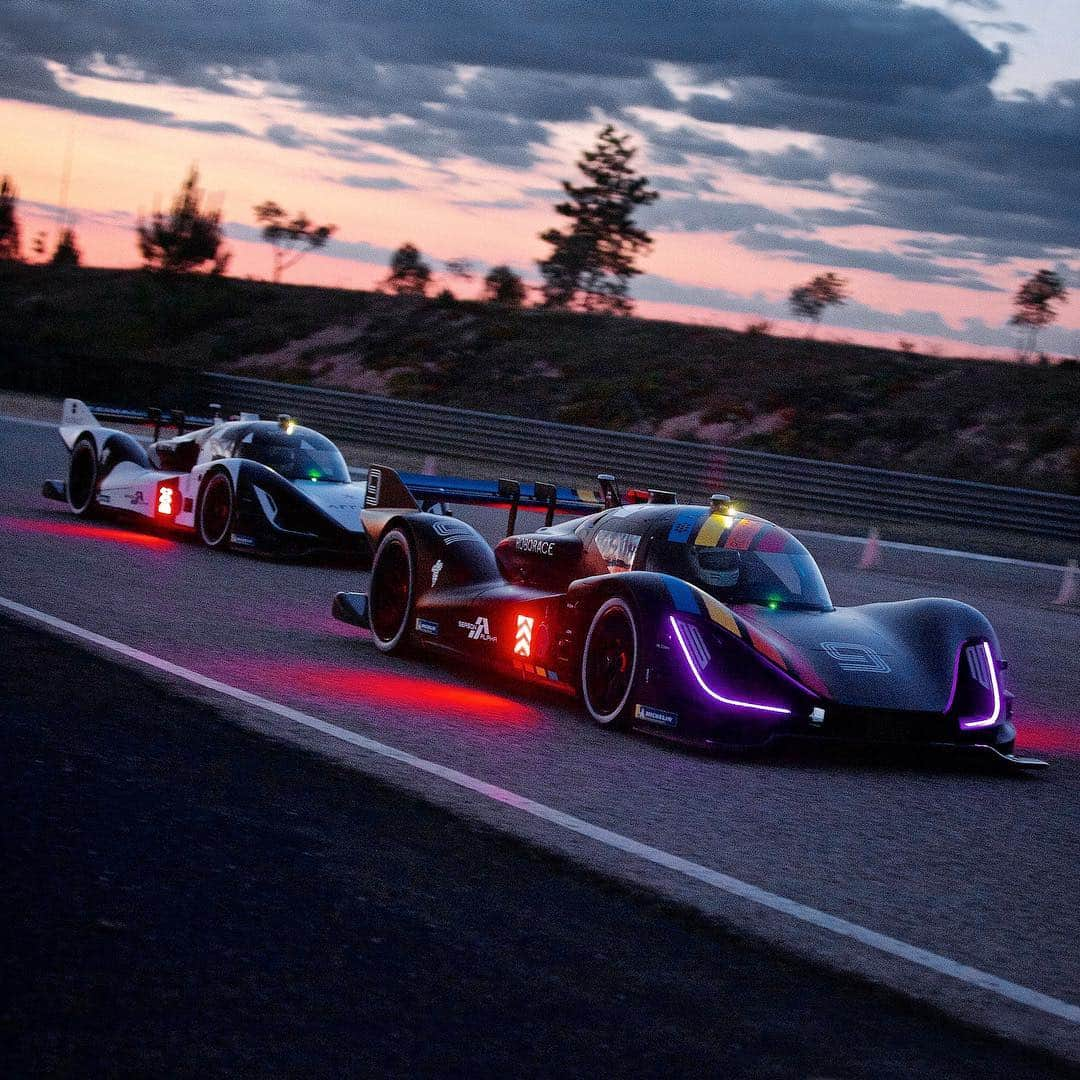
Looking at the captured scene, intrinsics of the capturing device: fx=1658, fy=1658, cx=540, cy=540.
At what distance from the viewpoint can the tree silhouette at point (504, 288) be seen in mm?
54875

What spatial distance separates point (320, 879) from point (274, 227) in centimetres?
7912

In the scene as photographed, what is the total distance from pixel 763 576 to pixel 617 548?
31.7 inches

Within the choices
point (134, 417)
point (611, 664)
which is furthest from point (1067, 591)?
point (611, 664)

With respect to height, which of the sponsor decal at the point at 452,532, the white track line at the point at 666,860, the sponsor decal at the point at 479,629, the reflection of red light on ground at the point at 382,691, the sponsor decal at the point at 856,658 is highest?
the sponsor decal at the point at 452,532

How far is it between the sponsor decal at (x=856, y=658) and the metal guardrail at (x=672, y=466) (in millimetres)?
18618

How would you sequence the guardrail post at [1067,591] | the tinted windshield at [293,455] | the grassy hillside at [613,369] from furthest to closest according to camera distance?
1. the grassy hillside at [613,369]
2. the guardrail post at [1067,591]
3. the tinted windshield at [293,455]

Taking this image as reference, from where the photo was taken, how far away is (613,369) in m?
45.6

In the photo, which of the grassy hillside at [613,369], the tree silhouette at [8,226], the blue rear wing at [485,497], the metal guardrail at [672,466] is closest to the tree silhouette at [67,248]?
the tree silhouette at [8,226]

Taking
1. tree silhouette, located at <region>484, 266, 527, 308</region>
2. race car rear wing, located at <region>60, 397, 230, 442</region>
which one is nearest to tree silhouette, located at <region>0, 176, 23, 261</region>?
tree silhouette, located at <region>484, 266, 527, 308</region>

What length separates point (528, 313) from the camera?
5128 cm

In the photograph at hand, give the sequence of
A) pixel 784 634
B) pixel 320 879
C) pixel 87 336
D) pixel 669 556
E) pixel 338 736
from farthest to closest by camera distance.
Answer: pixel 87 336 → pixel 669 556 → pixel 784 634 → pixel 338 736 → pixel 320 879

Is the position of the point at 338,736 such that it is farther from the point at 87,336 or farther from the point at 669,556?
the point at 87,336

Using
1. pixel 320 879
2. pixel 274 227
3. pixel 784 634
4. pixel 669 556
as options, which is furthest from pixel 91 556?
pixel 274 227

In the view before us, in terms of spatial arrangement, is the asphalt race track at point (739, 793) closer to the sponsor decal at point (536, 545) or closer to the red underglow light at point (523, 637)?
the red underglow light at point (523, 637)
